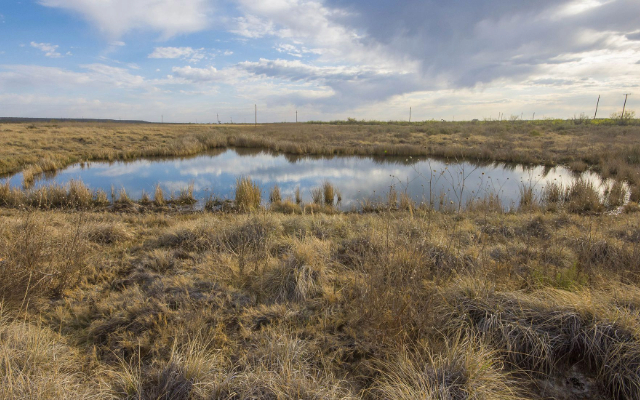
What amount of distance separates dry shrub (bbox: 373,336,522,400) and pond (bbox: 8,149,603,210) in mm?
7765

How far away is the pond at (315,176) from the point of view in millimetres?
11602

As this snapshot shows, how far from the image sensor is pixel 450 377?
2.20 metres

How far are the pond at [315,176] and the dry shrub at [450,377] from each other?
25.5ft

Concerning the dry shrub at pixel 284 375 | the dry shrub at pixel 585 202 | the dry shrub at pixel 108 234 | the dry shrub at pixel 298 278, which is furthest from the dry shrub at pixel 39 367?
the dry shrub at pixel 585 202

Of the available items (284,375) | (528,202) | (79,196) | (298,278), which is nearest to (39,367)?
(284,375)

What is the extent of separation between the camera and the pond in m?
11.6

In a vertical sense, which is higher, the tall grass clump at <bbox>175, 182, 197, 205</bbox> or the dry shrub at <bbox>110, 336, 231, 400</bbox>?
the dry shrub at <bbox>110, 336, 231, 400</bbox>

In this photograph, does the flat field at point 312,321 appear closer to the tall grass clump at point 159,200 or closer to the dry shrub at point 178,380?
the dry shrub at point 178,380

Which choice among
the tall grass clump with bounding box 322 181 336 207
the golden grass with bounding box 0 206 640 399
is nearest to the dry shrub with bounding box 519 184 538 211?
the golden grass with bounding box 0 206 640 399

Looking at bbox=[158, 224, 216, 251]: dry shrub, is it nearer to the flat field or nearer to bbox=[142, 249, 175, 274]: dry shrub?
the flat field

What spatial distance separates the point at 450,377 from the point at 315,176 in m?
13.1

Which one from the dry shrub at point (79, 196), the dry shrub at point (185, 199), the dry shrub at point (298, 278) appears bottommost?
the dry shrub at point (185, 199)

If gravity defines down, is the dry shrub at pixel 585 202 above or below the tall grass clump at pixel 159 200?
above

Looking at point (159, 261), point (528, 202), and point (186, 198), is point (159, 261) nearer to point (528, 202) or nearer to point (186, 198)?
point (186, 198)
